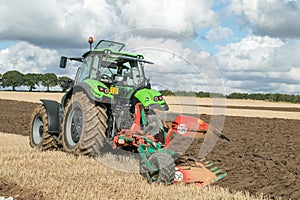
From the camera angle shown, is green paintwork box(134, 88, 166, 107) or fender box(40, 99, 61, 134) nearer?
green paintwork box(134, 88, 166, 107)

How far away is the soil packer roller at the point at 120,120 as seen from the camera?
636 centimetres

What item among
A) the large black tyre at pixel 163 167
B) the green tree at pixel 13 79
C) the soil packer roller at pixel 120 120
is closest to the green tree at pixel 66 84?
the soil packer roller at pixel 120 120

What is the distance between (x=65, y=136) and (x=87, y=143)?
100 cm

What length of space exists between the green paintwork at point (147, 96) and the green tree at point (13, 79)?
2406 inches

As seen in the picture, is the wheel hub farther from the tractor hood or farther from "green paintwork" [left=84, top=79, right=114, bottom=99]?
the tractor hood

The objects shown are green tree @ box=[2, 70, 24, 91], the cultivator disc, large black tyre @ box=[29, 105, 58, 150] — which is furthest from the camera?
green tree @ box=[2, 70, 24, 91]

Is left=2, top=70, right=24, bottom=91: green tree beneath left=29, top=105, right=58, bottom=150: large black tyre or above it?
above

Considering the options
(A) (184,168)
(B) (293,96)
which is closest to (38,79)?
(B) (293,96)

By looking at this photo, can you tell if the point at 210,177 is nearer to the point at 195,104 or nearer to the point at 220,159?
the point at 195,104

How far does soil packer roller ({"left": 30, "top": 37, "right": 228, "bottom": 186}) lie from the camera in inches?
250

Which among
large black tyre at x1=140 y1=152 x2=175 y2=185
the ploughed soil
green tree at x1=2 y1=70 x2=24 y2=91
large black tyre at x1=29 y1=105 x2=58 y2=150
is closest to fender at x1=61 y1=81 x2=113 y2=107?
large black tyre at x1=29 y1=105 x2=58 y2=150

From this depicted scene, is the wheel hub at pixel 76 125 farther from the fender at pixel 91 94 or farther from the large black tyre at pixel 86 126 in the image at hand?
the fender at pixel 91 94

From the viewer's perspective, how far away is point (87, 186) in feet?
18.8

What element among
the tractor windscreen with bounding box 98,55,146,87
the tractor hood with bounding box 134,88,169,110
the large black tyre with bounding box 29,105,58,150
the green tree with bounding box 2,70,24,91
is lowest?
the large black tyre with bounding box 29,105,58,150
